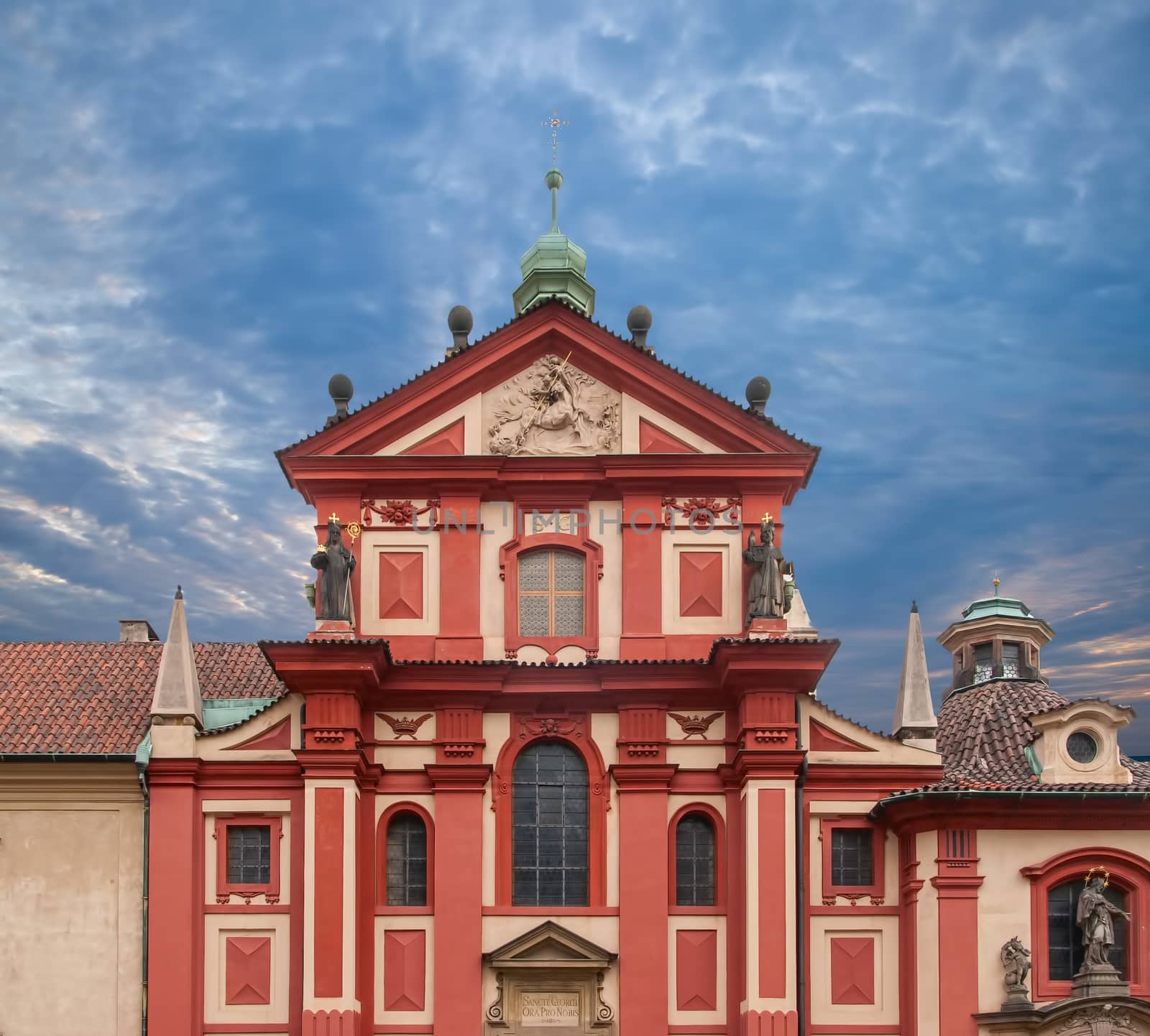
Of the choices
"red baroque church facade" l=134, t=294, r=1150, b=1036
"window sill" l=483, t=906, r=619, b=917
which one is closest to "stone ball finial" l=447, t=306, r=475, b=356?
"red baroque church facade" l=134, t=294, r=1150, b=1036

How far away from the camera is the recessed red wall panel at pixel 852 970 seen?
1217 inches

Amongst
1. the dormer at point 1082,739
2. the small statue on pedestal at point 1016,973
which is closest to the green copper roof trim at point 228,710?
the small statue on pedestal at point 1016,973

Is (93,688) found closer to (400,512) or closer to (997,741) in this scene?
(400,512)

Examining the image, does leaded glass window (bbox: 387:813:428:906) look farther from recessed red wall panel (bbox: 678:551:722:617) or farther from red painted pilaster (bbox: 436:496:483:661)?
recessed red wall panel (bbox: 678:551:722:617)

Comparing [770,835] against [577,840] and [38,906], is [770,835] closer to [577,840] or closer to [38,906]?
[577,840]

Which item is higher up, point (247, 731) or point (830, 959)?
point (247, 731)

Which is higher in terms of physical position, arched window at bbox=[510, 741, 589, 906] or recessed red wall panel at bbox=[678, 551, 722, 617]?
recessed red wall panel at bbox=[678, 551, 722, 617]

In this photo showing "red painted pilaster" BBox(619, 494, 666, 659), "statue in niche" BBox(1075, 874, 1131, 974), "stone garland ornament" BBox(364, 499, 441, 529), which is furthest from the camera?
"stone garland ornament" BBox(364, 499, 441, 529)

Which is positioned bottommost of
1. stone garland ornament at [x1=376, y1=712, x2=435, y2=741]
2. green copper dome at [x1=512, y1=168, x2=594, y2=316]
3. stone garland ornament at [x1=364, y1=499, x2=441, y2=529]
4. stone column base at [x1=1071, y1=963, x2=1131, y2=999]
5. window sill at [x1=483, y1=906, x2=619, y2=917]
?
stone column base at [x1=1071, y1=963, x2=1131, y2=999]

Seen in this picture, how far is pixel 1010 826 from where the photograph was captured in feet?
102

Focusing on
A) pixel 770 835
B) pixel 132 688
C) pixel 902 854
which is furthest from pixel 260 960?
pixel 902 854

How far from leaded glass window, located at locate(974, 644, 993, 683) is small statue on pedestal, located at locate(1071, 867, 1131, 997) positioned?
1057 cm

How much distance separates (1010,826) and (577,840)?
295 inches

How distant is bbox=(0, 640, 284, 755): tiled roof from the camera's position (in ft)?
106
